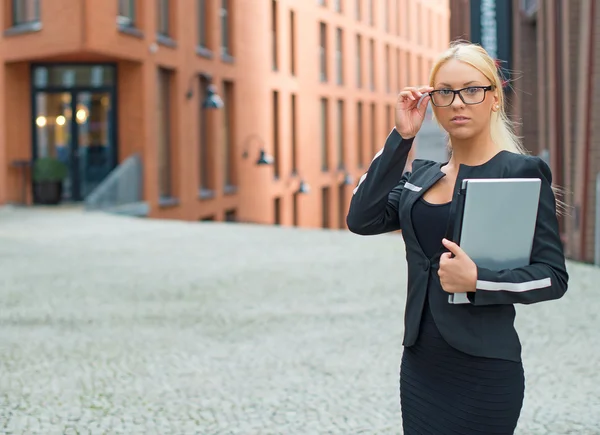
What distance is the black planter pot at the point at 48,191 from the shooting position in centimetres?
2219

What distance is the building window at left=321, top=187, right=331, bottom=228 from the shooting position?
3738cm

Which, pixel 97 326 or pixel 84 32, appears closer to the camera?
pixel 97 326

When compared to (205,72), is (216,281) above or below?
below

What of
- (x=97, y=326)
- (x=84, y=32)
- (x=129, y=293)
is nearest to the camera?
(x=97, y=326)

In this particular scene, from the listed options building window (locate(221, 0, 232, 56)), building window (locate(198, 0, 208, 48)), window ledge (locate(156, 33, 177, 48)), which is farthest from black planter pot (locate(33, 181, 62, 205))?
building window (locate(221, 0, 232, 56))

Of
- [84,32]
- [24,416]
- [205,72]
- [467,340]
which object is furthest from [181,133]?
[467,340]

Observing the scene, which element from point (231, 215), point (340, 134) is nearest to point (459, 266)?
point (231, 215)

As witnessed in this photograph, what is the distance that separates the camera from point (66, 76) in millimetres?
23328

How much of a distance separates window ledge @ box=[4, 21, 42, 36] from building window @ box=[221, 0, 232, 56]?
7007 mm

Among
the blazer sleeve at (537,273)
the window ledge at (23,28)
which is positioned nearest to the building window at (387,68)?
the window ledge at (23,28)

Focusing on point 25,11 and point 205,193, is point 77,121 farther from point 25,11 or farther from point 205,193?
point 205,193

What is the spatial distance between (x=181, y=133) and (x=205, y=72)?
2413 mm

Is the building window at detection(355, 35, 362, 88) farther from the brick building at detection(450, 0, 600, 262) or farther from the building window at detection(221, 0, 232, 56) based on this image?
the brick building at detection(450, 0, 600, 262)

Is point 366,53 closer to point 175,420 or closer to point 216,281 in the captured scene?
point 216,281
